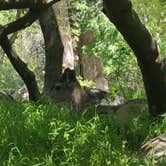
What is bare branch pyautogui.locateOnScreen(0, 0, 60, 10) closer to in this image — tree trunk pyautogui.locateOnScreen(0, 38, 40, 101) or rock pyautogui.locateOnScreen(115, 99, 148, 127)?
rock pyautogui.locateOnScreen(115, 99, 148, 127)

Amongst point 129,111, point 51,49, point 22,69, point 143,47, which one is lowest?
point 129,111

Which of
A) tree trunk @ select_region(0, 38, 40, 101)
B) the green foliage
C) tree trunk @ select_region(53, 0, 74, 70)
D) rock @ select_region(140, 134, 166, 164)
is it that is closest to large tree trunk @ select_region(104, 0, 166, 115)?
rock @ select_region(140, 134, 166, 164)

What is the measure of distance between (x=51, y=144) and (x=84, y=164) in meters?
0.83

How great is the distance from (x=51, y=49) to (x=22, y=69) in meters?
0.93

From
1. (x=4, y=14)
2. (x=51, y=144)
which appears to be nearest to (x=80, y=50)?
(x=4, y=14)

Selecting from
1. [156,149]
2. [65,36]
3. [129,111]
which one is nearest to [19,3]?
[129,111]

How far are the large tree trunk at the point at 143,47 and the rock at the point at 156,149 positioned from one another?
159 centimetres

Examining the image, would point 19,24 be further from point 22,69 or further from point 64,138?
point 64,138

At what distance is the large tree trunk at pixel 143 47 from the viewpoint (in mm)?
6871

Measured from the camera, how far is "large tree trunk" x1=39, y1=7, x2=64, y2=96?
10.0 metres

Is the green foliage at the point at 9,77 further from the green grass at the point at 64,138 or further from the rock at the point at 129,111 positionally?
the green grass at the point at 64,138

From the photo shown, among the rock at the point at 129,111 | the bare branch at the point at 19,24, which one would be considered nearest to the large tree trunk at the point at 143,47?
the rock at the point at 129,111

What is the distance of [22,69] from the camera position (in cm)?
945

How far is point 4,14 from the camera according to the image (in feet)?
54.9
